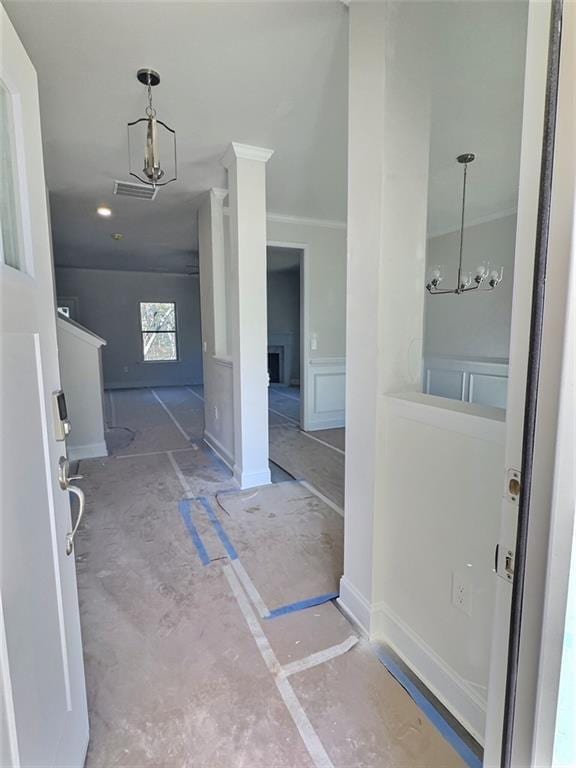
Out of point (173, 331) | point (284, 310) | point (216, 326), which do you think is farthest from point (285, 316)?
point (216, 326)

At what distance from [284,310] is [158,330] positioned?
3.20 m

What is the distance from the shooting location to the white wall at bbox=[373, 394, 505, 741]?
1.16 m

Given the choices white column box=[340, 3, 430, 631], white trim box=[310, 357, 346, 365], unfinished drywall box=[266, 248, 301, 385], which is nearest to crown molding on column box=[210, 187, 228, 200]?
white trim box=[310, 357, 346, 365]

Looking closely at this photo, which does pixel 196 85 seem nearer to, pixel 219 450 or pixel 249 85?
pixel 249 85

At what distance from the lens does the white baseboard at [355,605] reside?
162 centimetres

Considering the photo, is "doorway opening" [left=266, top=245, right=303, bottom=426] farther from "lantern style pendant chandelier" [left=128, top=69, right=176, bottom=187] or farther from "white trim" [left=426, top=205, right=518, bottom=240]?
"lantern style pendant chandelier" [left=128, top=69, right=176, bottom=187]

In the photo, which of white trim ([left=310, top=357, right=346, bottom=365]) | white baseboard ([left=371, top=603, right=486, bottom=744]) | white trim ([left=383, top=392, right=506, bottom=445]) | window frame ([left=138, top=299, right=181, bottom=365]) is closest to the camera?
A: white trim ([left=383, top=392, right=506, bottom=445])

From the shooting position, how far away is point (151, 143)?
213cm

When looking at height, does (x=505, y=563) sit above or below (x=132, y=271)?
below

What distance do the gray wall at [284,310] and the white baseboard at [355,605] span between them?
8.25m

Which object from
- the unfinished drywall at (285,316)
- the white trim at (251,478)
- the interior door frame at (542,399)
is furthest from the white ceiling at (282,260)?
the interior door frame at (542,399)

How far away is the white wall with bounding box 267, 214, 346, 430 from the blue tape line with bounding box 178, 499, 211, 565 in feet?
8.05

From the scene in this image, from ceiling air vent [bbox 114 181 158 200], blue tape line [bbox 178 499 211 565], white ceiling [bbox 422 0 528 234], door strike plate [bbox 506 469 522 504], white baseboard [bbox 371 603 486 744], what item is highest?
white ceiling [bbox 422 0 528 234]

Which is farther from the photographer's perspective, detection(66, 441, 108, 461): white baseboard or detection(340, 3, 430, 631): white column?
detection(66, 441, 108, 461): white baseboard
